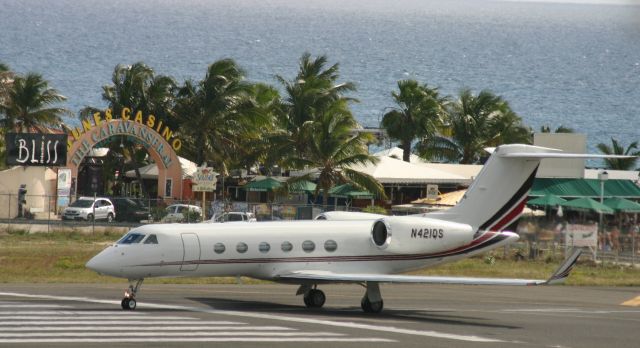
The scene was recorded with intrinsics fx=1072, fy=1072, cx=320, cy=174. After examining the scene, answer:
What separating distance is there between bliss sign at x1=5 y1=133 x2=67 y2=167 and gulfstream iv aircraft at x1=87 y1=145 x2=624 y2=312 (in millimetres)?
32870

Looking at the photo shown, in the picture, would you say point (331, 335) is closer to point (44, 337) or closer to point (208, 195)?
point (44, 337)

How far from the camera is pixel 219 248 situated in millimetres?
26109

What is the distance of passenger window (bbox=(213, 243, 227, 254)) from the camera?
26.0m

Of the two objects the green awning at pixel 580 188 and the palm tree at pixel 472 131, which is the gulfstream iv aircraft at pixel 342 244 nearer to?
the green awning at pixel 580 188

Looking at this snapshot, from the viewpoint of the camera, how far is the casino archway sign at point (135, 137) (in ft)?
196

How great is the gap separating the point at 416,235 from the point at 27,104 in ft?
156

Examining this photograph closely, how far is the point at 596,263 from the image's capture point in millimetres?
45156

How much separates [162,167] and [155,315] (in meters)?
38.9

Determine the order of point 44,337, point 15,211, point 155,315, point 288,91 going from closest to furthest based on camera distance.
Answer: point 44,337 → point 155,315 → point 15,211 → point 288,91

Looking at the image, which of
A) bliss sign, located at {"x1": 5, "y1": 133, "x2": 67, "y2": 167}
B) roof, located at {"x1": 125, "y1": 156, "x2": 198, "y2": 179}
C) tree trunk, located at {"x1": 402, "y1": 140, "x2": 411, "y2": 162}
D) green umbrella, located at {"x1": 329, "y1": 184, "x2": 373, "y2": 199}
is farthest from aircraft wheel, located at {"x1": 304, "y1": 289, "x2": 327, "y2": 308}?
tree trunk, located at {"x1": 402, "y1": 140, "x2": 411, "y2": 162}

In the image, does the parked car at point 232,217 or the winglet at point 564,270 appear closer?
the winglet at point 564,270

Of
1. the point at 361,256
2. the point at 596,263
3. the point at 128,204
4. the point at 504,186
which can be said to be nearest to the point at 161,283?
the point at 361,256

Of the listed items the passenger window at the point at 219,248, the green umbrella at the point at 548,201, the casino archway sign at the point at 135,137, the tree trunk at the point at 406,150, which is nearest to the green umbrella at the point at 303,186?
the casino archway sign at the point at 135,137

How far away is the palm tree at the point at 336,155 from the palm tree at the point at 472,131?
16.7m
